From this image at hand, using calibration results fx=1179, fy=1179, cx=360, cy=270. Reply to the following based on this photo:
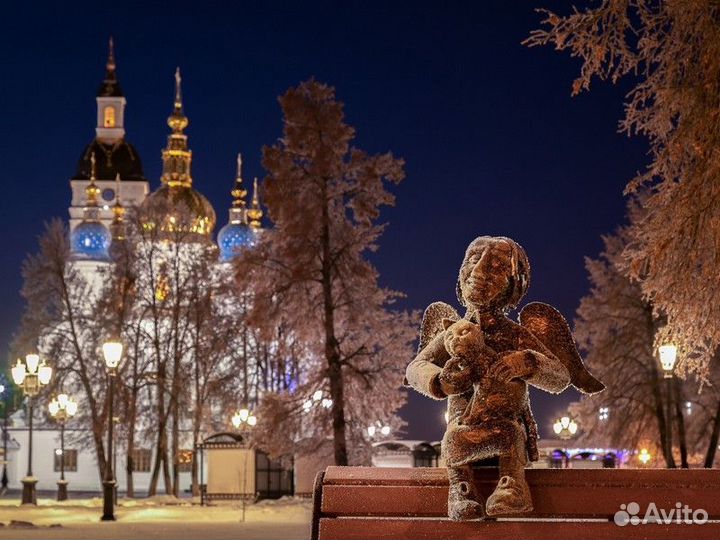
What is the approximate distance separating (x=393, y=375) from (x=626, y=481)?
24.9 metres

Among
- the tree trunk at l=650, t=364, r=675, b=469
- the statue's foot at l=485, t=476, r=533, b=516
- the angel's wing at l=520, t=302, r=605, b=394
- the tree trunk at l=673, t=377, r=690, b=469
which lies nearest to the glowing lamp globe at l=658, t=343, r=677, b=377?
the tree trunk at l=673, t=377, r=690, b=469

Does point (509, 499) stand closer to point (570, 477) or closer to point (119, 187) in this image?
point (570, 477)

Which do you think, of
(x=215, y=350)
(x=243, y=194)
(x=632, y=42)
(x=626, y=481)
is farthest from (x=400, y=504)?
(x=243, y=194)

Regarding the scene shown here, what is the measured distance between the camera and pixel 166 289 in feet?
153

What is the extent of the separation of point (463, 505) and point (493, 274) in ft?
3.66

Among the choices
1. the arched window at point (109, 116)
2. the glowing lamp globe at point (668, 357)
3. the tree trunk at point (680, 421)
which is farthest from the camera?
the arched window at point (109, 116)

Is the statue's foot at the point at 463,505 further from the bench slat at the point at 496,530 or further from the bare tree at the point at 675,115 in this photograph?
the bare tree at the point at 675,115

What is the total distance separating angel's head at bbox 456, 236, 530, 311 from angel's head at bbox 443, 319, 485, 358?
22 cm

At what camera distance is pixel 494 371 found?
5.32 m

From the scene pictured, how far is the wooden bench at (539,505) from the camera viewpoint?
5.04 meters

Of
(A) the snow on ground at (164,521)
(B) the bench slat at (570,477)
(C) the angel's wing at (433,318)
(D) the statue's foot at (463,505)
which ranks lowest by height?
(A) the snow on ground at (164,521)

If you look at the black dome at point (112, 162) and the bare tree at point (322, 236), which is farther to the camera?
the black dome at point (112, 162)

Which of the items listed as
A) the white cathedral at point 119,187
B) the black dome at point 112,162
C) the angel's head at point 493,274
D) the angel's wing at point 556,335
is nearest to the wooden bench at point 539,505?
the angel's wing at point 556,335

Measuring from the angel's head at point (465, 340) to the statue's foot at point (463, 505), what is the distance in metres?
0.59
